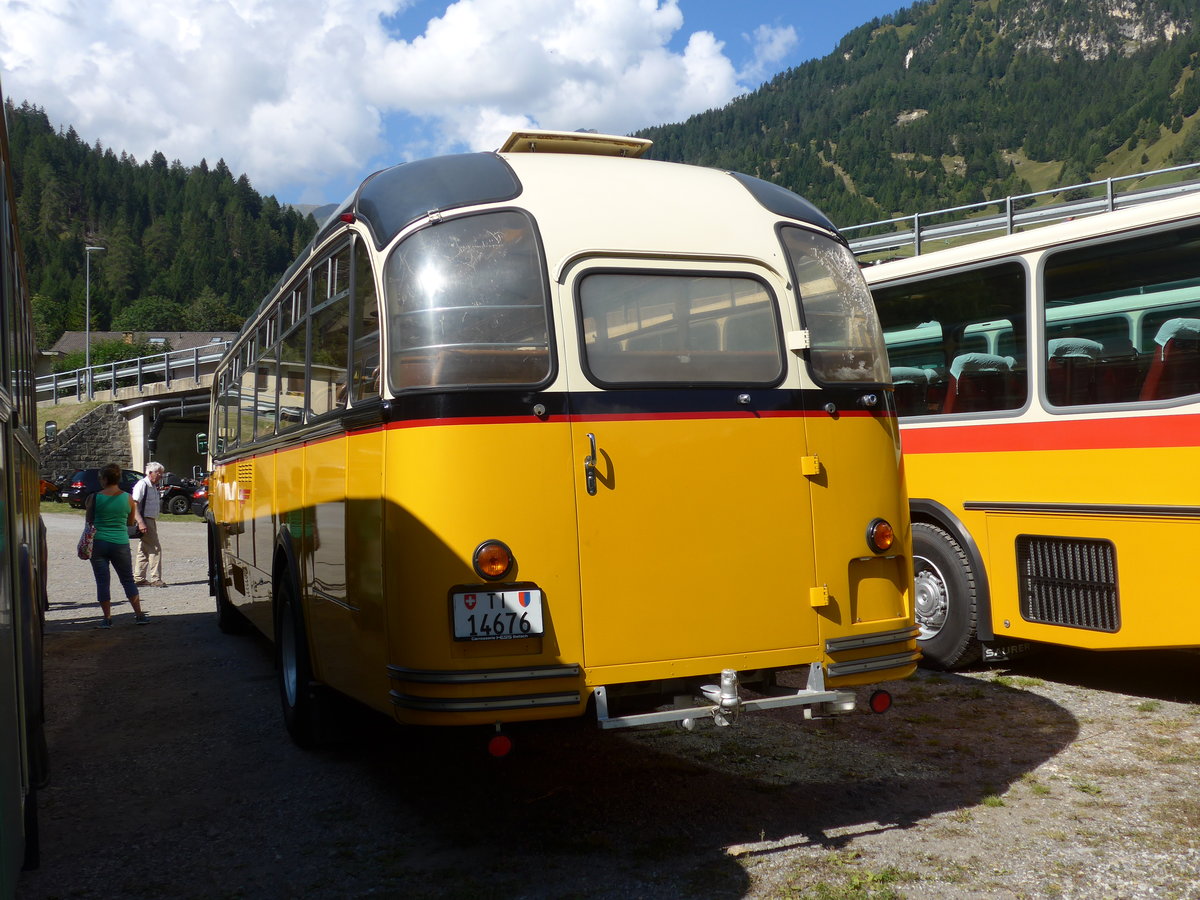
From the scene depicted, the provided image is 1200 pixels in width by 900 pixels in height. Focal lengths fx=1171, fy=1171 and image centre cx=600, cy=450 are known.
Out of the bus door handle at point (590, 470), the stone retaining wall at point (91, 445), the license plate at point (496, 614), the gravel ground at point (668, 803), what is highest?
the stone retaining wall at point (91, 445)

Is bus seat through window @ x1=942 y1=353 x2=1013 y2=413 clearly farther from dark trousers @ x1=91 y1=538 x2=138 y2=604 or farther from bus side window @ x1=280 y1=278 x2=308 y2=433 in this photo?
dark trousers @ x1=91 y1=538 x2=138 y2=604

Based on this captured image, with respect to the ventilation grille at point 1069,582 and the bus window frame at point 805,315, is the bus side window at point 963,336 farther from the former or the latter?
the bus window frame at point 805,315

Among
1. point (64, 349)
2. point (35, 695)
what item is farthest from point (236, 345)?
point (64, 349)

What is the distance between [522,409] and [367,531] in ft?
2.83

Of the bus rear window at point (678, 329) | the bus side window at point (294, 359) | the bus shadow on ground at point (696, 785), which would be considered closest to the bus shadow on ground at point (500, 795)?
the bus shadow on ground at point (696, 785)

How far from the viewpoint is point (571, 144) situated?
6.03 metres

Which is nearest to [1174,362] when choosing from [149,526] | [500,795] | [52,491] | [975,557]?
[975,557]

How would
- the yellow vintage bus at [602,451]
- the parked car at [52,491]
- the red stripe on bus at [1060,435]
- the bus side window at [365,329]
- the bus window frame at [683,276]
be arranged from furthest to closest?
1. the parked car at [52,491]
2. the red stripe on bus at [1060,435]
3. the bus side window at [365,329]
4. the bus window frame at [683,276]
5. the yellow vintage bus at [602,451]

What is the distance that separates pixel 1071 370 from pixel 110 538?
9575 mm

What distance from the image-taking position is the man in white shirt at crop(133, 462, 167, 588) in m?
16.2

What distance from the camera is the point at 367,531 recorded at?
490 cm

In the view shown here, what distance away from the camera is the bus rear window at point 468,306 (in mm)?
4699

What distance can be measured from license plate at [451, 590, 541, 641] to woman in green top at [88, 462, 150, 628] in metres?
8.83

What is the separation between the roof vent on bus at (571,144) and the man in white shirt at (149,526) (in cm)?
1155
